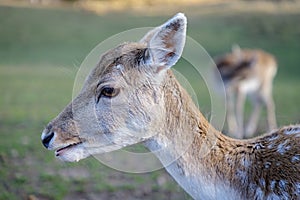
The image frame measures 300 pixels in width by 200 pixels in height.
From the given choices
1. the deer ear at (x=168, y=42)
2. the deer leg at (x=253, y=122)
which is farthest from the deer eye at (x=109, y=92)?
the deer leg at (x=253, y=122)

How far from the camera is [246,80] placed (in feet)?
48.9

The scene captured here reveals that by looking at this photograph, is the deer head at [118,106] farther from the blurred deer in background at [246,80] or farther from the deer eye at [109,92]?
the blurred deer in background at [246,80]

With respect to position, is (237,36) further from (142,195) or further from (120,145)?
(120,145)

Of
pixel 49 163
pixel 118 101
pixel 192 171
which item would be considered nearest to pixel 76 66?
pixel 118 101

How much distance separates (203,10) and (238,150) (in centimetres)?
2969

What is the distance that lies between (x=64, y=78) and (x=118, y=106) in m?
16.3

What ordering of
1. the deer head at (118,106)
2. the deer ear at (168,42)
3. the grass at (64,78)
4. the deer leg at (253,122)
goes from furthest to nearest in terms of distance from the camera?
the deer leg at (253,122) → the grass at (64,78) → the deer head at (118,106) → the deer ear at (168,42)

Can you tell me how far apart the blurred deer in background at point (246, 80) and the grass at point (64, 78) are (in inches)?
21.7

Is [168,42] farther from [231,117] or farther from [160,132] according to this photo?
[231,117]

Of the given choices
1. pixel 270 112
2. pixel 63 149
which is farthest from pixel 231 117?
pixel 63 149

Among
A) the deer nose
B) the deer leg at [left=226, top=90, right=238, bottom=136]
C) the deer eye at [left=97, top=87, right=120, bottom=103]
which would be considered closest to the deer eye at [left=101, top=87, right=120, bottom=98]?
the deer eye at [left=97, top=87, right=120, bottom=103]

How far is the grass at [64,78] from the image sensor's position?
7.02 m

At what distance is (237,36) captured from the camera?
28.5 metres

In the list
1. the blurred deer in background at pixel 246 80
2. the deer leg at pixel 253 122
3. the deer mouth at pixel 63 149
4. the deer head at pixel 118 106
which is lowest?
the deer mouth at pixel 63 149
